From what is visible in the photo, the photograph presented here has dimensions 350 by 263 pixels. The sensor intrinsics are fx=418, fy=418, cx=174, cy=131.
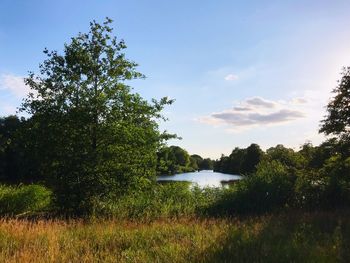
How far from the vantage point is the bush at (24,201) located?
1806cm

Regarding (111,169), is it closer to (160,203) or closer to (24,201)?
(160,203)

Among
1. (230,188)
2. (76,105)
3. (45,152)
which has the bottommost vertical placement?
(230,188)

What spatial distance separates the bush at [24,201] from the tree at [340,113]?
48.6 ft

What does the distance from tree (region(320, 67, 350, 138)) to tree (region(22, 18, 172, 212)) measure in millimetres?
10785

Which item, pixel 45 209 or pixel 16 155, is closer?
pixel 45 209

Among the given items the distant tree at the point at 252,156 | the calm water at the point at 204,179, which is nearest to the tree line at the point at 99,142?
the calm water at the point at 204,179

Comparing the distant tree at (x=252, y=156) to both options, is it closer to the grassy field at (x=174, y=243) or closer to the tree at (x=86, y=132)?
the tree at (x=86, y=132)

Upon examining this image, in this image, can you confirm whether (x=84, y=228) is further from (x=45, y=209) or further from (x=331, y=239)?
(x=45, y=209)

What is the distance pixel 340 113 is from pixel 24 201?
54.1 ft

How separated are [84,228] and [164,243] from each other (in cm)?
254

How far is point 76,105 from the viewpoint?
53.3 ft


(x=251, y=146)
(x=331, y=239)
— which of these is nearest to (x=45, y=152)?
(x=331, y=239)

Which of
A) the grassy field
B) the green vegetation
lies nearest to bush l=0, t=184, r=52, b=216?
the green vegetation

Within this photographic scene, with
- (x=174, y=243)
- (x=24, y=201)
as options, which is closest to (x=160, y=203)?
(x=24, y=201)
